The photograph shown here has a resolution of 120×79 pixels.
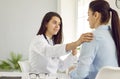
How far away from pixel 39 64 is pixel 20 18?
3.07 meters

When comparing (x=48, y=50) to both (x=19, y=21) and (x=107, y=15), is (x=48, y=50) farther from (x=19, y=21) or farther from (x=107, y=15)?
(x=19, y=21)

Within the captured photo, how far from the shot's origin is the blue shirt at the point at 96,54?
1691mm

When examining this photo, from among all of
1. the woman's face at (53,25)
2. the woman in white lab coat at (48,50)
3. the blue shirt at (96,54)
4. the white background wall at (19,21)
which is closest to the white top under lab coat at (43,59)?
the woman in white lab coat at (48,50)

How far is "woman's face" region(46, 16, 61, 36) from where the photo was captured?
2559 millimetres

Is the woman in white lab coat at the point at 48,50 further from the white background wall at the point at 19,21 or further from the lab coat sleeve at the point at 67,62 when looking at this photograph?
the white background wall at the point at 19,21

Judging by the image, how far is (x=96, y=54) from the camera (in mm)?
1734

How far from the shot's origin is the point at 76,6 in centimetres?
509

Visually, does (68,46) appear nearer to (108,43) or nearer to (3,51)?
(108,43)

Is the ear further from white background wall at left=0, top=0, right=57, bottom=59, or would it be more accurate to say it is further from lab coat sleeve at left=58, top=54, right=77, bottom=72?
white background wall at left=0, top=0, right=57, bottom=59

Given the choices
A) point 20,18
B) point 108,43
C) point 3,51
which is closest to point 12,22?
point 20,18

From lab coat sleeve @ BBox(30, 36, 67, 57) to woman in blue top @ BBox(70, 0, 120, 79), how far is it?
42cm

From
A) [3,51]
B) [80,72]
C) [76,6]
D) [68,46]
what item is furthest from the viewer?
[3,51]

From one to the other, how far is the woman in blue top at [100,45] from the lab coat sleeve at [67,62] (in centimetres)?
77

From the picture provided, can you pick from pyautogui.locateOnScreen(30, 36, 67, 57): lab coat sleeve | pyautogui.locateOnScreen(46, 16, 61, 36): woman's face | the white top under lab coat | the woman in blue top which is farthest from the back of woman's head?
pyautogui.locateOnScreen(46, 16, 61, 36): woman's face
